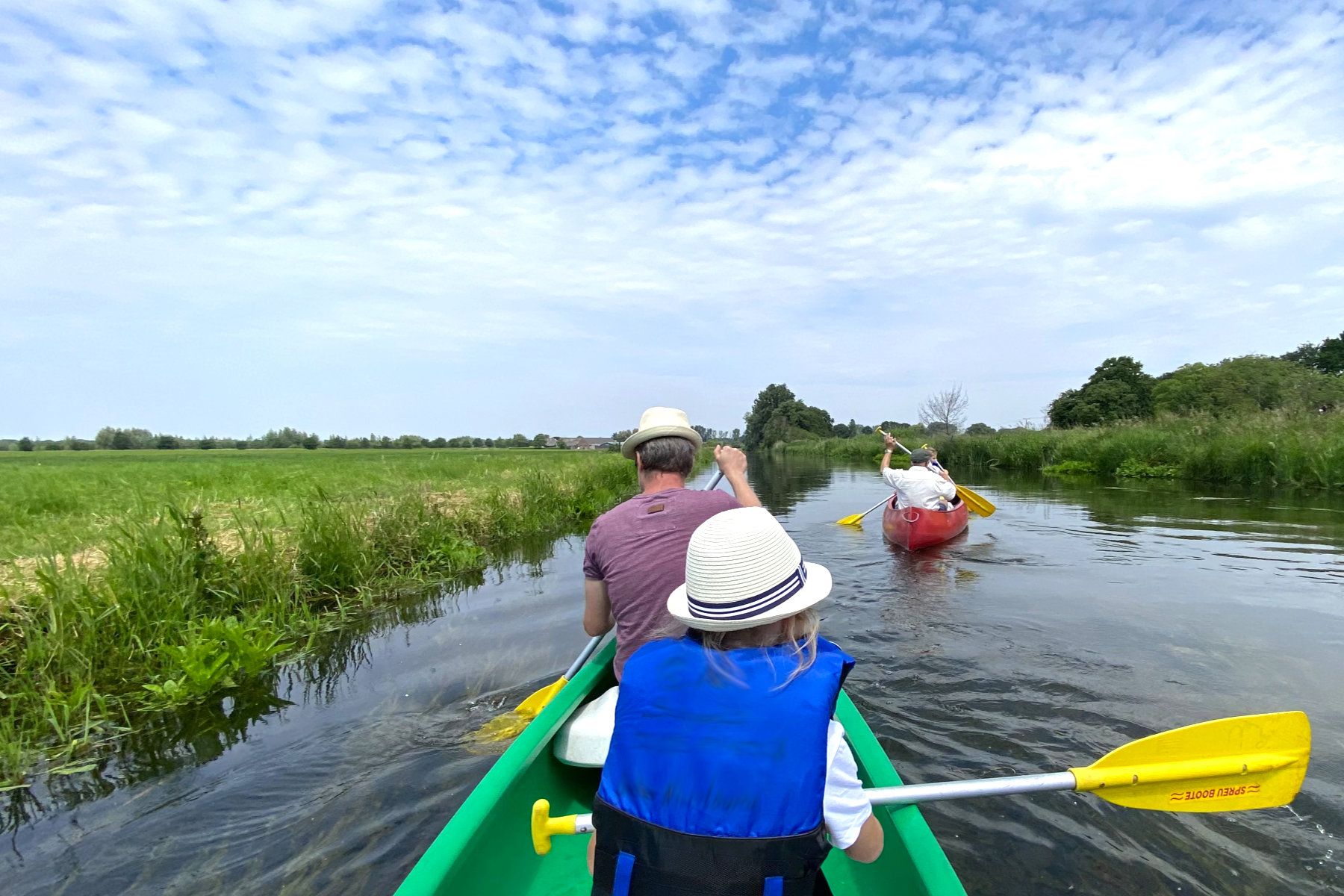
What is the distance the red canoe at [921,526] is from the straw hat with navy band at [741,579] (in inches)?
347

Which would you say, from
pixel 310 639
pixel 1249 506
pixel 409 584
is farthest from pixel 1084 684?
A: pixel 1249 506

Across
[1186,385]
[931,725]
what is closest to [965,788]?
[931,725]

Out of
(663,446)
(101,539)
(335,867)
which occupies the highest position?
(663,446)

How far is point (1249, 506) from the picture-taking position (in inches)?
545

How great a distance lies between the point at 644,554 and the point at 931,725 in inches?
100

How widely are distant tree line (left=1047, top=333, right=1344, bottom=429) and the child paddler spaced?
41590mm

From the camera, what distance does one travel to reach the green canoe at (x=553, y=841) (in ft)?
6.62

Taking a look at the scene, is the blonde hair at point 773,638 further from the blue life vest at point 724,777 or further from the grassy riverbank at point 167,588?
the grassy riverbank at point 167,588

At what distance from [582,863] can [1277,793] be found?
9.34 feet

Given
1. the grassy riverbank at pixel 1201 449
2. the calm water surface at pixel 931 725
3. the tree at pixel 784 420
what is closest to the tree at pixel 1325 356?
the grassy riverbank at pixel 1201 449

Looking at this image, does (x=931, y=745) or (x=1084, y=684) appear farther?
(x=1084, y=684)

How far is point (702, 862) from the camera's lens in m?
1.52

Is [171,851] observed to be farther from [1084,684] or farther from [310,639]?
[1084,684]

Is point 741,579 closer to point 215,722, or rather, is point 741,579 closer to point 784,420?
point 215,722
